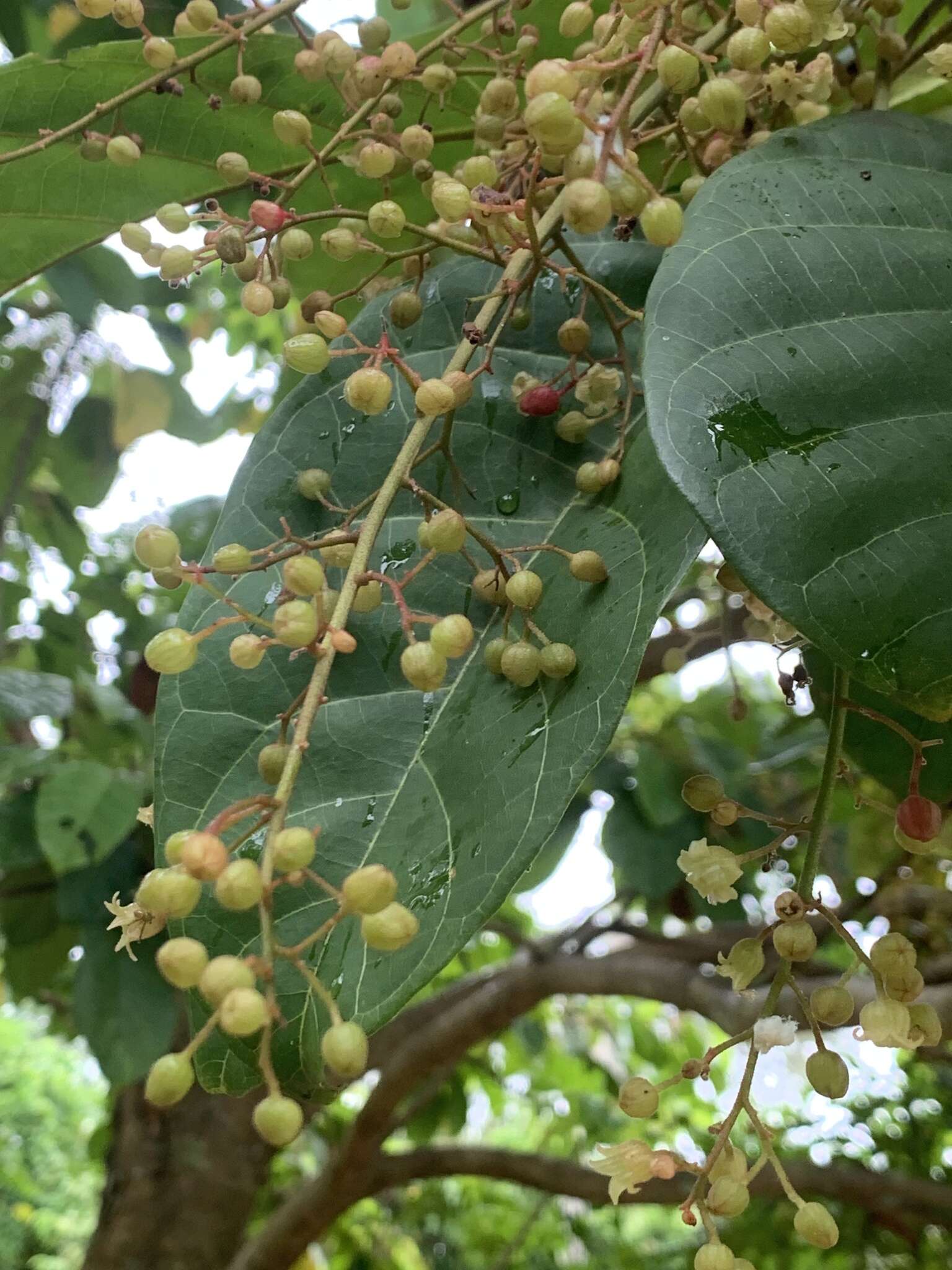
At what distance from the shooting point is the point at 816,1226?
0.37 m

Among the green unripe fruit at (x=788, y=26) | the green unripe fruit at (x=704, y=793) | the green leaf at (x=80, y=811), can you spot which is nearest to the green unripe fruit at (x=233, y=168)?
the green unripe fruit at (x=788, y=26)

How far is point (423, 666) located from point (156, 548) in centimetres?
10

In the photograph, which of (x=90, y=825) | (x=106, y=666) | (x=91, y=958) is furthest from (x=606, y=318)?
(x=106, y=666)

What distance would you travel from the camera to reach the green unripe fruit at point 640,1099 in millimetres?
378

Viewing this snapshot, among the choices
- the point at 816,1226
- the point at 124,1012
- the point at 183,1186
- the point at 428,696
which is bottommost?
the point at 183,1186

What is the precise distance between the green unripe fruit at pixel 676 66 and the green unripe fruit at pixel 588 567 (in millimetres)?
164

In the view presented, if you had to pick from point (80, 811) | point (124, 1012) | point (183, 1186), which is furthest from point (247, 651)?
point (183, 1186)

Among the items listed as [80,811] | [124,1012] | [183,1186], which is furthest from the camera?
[183,1186]

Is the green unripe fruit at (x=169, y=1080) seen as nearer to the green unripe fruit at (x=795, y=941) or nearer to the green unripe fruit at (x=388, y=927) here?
the green unripe fruit at (x=388, y=927)

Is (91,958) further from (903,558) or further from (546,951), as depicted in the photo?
(903,558)

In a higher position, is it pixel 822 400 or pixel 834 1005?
pixel 822 400

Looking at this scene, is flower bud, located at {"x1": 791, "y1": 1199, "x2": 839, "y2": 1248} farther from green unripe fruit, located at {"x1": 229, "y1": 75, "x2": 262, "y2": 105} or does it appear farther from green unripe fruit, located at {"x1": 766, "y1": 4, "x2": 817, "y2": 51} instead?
green unripe fruit, located at {"x1": 229, "y1": 75, "x2": 262, "y2": 105}

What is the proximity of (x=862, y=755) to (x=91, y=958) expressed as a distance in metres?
0.98

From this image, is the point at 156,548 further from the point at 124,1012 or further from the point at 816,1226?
the point at 124,1012
